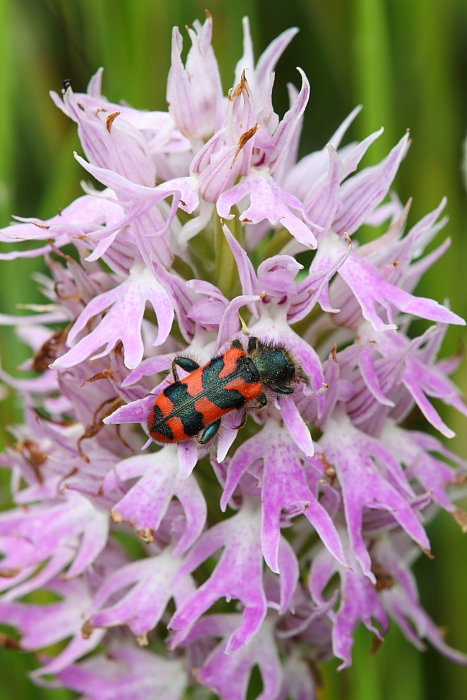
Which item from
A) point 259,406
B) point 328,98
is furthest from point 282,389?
point 328,98

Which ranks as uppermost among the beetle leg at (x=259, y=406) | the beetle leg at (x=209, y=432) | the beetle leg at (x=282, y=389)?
the beetle leg at (x=282, y=389)

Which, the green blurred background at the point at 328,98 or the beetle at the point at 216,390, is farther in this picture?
the green blurred background at the point at 328,98

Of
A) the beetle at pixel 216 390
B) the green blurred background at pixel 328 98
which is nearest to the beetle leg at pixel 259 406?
the beetle at pixel 216 390

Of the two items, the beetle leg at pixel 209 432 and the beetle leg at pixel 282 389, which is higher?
the beetle leg at pixel 282 389

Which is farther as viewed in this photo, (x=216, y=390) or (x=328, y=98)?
(x=328, y=98)

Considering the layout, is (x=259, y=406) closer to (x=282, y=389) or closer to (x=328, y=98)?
(x=282, y=389)

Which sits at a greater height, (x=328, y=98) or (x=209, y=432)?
(x=328, y=98)

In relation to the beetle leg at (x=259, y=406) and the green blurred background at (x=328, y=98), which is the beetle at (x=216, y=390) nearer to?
the beetle leg at (x=259, y=406)
